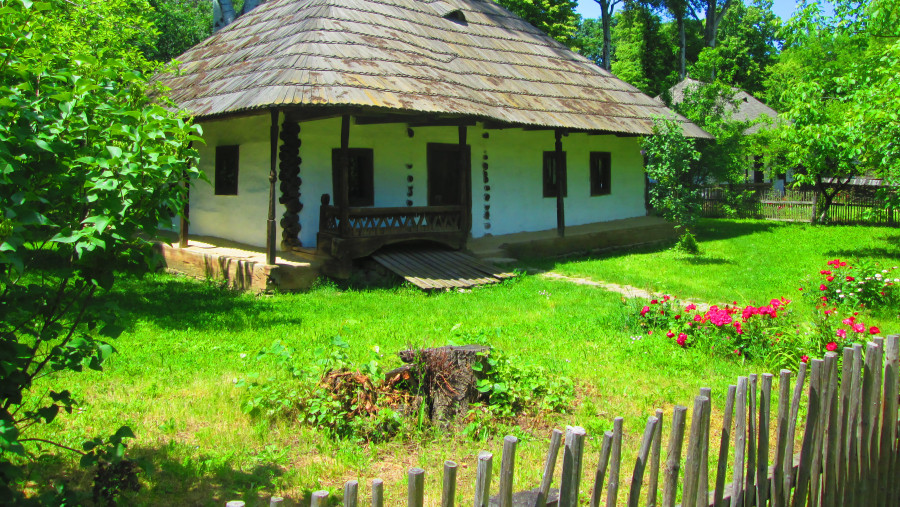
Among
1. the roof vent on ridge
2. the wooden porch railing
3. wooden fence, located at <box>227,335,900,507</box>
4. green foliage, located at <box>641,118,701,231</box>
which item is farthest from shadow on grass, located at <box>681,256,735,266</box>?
wooden fence, located at <box>227,335,900,507</box>

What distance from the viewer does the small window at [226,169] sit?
1251cm

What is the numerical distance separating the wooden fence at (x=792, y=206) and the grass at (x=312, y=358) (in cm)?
1114

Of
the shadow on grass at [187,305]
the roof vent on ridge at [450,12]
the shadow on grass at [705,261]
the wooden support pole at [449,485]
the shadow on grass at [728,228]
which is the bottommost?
the shadow on grass at [187,305]

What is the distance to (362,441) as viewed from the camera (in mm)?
4262

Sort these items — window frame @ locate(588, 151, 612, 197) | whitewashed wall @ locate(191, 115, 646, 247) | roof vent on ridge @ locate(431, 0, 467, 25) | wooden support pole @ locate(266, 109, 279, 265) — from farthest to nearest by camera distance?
window frame @ locate(588, 151, 612, 197) < roof vent on ridge @ locate(431, 0, 467, 25) < whitewashed wall @ locate(191, 115, 646, 247) < wooden support pole @ locate(266, 109, 279, 265)

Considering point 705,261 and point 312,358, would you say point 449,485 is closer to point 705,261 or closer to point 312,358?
point 312,358

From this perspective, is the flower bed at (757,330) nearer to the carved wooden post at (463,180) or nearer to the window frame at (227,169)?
the carved wooden post at (463,180)

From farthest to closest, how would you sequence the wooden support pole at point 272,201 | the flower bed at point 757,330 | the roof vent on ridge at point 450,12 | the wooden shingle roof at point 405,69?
the roof vent on ridge at point 450,12 → the wooden shingle roof at point 405,69 → the wooden support pole at point 272,201 → the flower bed at point 757,330

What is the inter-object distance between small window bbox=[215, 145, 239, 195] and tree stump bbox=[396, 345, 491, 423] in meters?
8.95

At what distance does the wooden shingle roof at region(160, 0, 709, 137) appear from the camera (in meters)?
10.3

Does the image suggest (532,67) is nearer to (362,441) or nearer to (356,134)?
(356,134)

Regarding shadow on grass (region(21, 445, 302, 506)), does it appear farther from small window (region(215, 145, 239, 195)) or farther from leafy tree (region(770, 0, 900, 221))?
leafy tree (region(770, 0, 900, 221))

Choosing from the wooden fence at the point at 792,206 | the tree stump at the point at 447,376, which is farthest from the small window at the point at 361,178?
the wooden fence at the point at 792,206

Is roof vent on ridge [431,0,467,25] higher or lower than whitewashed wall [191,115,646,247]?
higher
